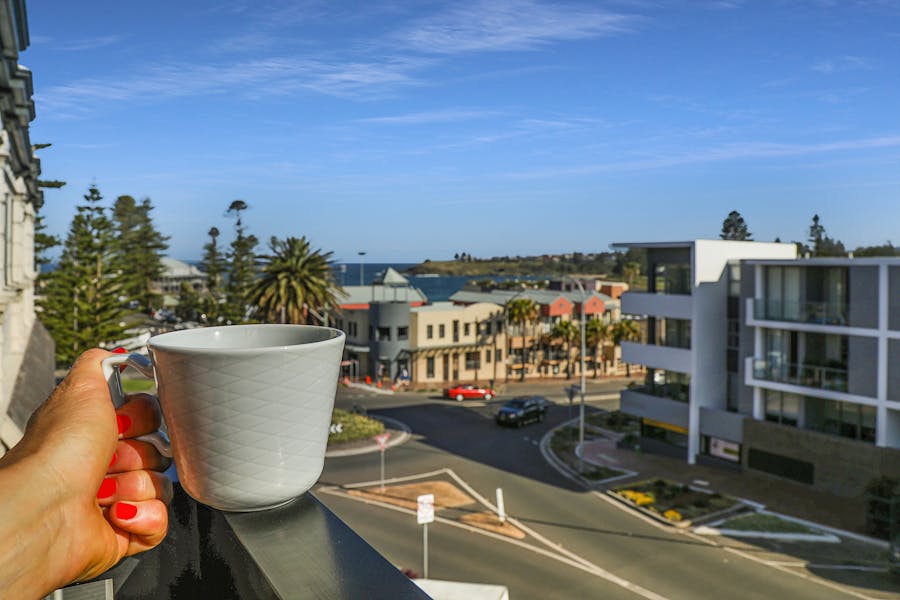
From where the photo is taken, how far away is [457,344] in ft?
160

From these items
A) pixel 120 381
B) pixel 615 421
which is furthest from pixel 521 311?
pixel 120 381

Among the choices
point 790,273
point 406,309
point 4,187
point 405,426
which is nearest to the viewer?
point 4,187

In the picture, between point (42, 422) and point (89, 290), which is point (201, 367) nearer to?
point (42, 422)

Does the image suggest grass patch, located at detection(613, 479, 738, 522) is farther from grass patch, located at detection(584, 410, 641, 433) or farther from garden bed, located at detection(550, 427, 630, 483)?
grass patch, located at detection(584, 410, 641, 433)

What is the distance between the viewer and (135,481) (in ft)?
4.95

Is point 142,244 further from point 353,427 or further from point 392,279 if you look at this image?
point 353,427

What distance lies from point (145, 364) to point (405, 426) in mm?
32471

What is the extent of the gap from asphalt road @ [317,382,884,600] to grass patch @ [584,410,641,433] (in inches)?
268

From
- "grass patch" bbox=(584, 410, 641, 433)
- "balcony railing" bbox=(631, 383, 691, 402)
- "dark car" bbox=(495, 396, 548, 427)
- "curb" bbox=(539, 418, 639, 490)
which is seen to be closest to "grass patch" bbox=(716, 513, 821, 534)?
"curb" bbox=(539, 418, 639, 490)

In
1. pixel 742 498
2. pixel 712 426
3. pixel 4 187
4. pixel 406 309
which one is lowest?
pixel 742 498

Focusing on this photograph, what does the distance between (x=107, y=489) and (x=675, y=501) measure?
2322 cm

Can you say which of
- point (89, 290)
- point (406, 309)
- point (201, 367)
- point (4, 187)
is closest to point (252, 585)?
point (201, 367)

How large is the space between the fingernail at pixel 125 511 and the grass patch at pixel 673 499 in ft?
70.3

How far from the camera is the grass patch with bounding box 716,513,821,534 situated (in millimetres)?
19812
